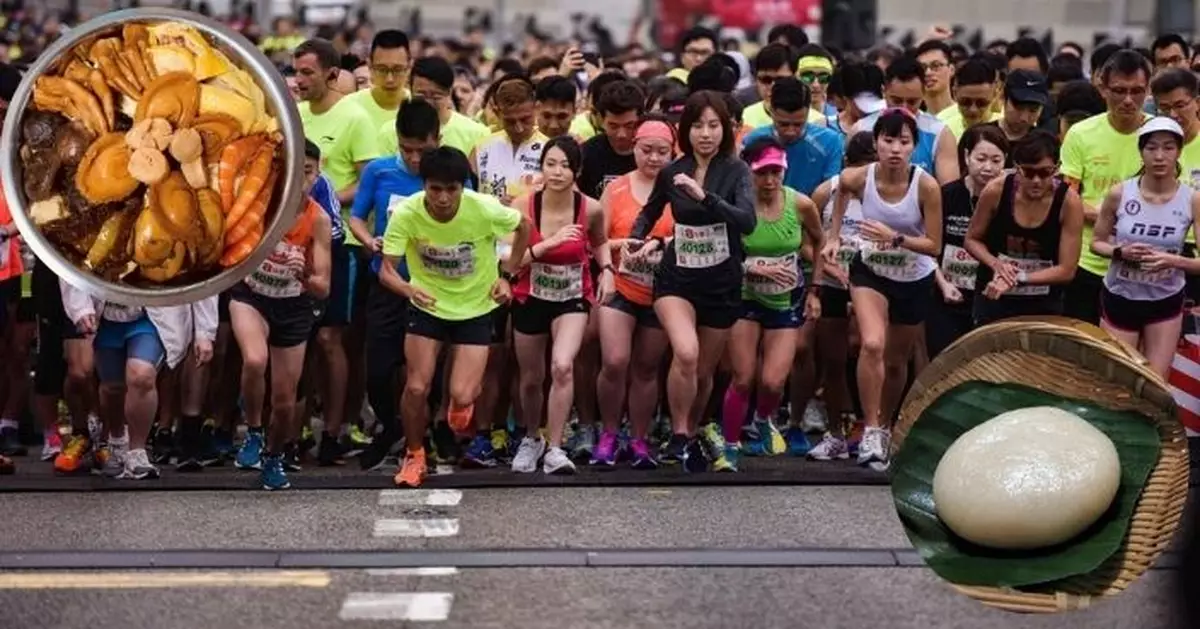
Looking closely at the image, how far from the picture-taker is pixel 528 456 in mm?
11445

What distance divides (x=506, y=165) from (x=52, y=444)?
8.31ft

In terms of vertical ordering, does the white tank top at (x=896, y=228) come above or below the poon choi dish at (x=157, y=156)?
below

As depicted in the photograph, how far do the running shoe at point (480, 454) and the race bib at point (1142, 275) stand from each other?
3.01m

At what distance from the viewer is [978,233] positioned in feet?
37.0

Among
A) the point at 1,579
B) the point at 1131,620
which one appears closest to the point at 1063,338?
the point at 1131,620

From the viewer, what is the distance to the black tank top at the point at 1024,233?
11.1 m

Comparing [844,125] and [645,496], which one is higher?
[844,125]

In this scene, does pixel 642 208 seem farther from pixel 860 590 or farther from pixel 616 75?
pixel 860 590

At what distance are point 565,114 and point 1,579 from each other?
13.6ft

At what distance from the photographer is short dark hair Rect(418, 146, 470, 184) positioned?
35.6ft

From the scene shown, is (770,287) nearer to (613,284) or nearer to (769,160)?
(769,160)

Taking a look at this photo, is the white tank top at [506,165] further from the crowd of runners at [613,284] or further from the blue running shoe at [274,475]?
the blue running shoe at [274,475]

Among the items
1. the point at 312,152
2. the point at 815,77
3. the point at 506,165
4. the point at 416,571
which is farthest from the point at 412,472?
the point at 815,77

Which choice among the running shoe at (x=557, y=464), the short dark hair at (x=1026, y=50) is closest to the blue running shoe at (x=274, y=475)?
the running shoe at (x=557, y=464)
